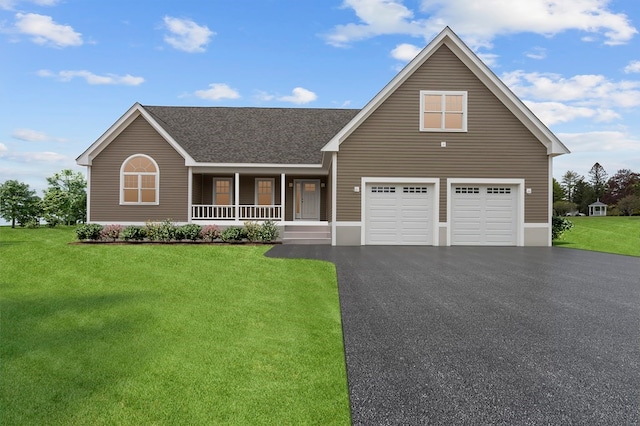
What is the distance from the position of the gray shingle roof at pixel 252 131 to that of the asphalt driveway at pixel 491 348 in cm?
1258

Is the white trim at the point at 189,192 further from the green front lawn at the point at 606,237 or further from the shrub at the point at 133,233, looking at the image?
the green front lawn at the point at 606,237

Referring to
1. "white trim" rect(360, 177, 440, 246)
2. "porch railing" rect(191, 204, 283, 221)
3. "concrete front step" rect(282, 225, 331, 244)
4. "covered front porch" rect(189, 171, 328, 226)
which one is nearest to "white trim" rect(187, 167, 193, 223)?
"porch railing" rect(191, 204, 283, 221)

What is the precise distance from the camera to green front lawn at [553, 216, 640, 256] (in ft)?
72.1

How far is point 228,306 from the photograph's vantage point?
667 centimetres

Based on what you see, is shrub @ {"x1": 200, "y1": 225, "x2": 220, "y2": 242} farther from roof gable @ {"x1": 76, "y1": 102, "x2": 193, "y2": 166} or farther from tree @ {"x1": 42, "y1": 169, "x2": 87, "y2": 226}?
tree @ {"x1": 42, "y1": 169, "x2": 87, "y2": 226}

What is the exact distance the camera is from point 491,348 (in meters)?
4.79

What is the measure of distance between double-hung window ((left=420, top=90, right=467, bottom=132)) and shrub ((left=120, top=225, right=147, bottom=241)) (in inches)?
499

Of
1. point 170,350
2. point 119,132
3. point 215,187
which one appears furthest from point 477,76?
point 170,350

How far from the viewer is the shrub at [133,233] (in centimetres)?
1809

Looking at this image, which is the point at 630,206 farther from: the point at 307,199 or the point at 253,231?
the point at 253,231

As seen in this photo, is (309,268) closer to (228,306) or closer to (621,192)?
(228,306)

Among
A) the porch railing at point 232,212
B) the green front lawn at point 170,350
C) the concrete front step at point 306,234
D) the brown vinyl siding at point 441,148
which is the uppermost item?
the brown vinyl siding at point 441,148

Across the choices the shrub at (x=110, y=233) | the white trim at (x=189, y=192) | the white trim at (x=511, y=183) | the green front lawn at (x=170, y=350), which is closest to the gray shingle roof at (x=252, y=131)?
the white trim at (x=189, y=192)

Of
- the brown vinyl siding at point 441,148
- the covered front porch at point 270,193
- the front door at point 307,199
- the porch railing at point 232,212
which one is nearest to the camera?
the brown vinyl siding at point 441,148
